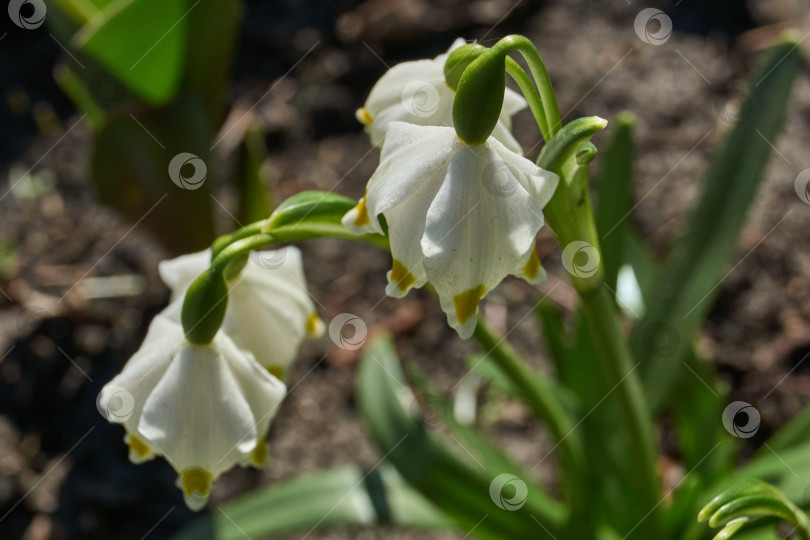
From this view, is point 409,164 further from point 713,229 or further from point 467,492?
point 713,229

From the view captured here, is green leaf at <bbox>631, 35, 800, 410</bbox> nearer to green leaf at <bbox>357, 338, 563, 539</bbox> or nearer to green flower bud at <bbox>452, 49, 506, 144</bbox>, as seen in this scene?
green leaf at <bbox>357, 338, 563, 539</bbox>

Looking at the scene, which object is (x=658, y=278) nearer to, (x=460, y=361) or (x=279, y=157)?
(x=460, y=361)

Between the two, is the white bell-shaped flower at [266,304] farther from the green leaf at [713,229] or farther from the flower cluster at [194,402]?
the green leaf at [713,229]

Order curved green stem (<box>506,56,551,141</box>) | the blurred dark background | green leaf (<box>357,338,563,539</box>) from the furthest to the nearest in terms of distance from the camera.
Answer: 1. the blurred dark background
2. green leaf (<box>357,338,563,539</box>)
3. curved green stem (<box>506,56,551,141</box>)

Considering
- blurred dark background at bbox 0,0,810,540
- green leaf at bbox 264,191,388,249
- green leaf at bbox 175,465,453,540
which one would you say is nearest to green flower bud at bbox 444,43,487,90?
green leaf at bbox 264,191,388,249

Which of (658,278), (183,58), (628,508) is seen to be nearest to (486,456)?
(628,508)
